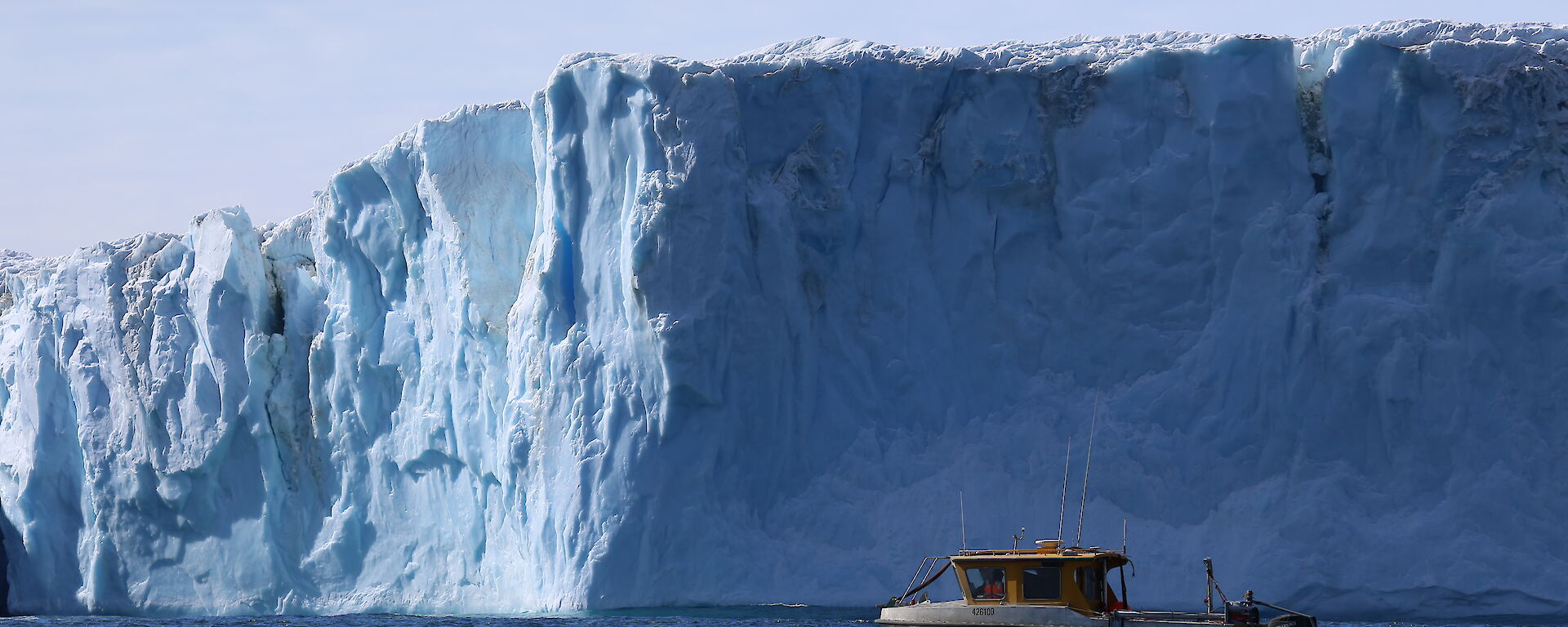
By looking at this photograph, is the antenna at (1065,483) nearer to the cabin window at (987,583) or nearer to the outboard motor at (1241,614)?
the cabin window at (987,583)

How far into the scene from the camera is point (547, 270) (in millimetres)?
23281

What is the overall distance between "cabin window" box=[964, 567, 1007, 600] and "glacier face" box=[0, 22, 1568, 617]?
4673mm

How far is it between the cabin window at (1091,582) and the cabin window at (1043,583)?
0.61 feet

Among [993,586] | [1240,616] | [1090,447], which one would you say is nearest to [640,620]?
[993,586]

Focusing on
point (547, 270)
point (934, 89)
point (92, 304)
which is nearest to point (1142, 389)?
point (934, 89)

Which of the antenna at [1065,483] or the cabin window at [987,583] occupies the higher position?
the antenna at [1065,483]

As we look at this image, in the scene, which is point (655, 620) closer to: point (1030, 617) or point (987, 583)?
point (987, 583)

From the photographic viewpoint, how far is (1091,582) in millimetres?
17562

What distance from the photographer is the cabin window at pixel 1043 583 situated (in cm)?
1744

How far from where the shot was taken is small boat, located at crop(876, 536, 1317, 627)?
1708cm

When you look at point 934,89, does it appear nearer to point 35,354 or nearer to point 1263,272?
point 1263,272

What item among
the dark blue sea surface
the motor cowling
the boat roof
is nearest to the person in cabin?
the boat roof

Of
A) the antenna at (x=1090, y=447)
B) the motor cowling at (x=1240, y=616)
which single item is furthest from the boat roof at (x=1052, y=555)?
the antenna at (x=1090, y=447)

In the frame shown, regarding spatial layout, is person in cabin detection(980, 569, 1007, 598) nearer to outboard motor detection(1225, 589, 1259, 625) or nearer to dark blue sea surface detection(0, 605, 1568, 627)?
dark blue sea surface detection(0, 605, 1568, 627)
